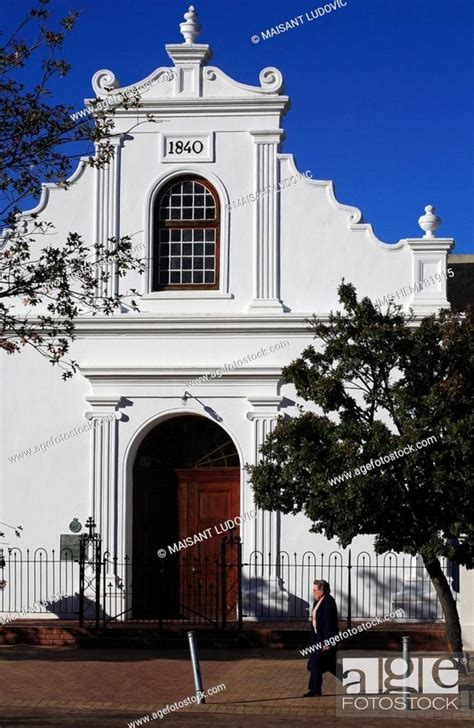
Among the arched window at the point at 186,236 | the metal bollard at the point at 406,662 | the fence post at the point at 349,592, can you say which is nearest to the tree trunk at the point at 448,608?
the metal bollard at the point at 406,662

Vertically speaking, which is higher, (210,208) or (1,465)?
(210,208)

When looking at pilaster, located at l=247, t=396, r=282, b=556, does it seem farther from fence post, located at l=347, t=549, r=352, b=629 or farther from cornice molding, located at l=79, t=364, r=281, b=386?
fence post, located at l=347, t=549, r=352, b=629

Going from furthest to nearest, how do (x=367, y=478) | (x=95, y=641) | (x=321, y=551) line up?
1. (x=321, y=551)
2. (x=95, y=641)
3. (x=367, y=478)

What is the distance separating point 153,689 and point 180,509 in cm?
626

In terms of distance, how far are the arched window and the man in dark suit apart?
25.9 ft

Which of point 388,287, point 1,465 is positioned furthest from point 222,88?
point 1,465

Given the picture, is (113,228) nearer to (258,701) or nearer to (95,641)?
(95,641)

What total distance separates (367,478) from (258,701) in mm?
3028

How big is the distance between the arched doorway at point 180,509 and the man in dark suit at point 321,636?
19.6ft

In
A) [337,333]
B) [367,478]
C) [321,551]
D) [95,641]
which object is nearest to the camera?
[367,478]

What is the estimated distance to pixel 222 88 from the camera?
22.4m

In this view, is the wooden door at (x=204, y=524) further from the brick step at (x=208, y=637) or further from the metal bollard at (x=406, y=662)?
the metal bollard at (x=406, y=662)

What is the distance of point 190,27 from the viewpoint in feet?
74.6

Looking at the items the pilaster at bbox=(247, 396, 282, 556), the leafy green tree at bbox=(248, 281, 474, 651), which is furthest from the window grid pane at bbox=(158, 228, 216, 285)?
the leafy green tree at bbox=(248, 281, 474, 651)
